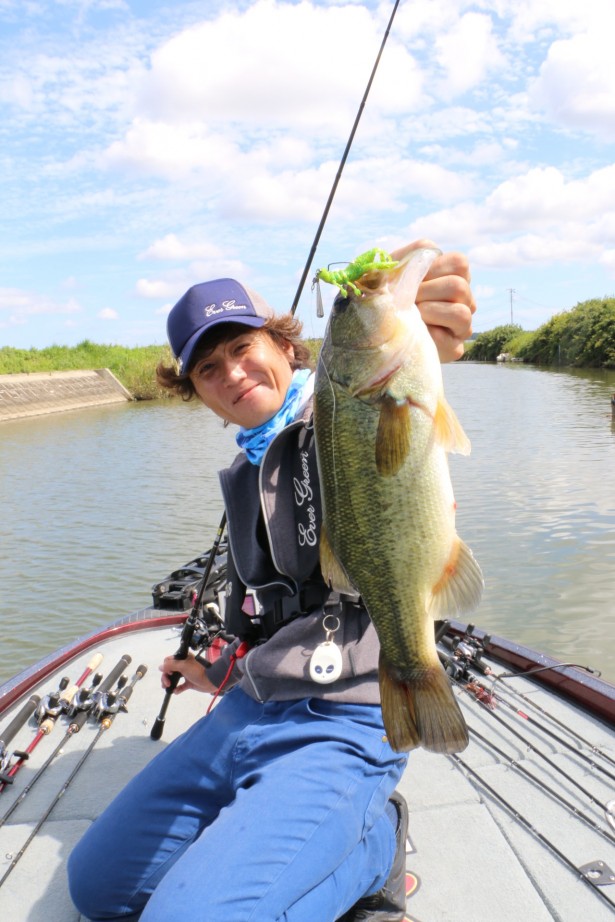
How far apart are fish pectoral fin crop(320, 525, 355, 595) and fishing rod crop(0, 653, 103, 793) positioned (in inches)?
89.6

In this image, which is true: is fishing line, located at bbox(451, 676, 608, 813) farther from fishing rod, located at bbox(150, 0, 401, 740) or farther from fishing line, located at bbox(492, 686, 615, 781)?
fishing rod, located at bbox(150, 0, 401, 740)

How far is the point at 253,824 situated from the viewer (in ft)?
6.99

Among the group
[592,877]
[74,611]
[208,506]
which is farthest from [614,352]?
[592,877]

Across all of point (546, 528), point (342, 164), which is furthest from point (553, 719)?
point (546, 528)

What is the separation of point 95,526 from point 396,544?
11314 millimetres

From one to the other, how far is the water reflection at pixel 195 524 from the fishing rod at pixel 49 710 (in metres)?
3.50

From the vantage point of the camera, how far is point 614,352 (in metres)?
53.3

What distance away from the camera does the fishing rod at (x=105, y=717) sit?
3072 mm

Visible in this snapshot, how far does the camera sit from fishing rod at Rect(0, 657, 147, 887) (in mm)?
3072

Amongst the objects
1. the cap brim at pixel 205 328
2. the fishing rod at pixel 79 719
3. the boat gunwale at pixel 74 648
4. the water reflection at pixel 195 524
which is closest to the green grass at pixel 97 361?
the water reflection at pixel 195 524

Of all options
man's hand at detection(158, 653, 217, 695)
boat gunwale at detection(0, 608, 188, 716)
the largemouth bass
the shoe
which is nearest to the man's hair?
the largemouth bass

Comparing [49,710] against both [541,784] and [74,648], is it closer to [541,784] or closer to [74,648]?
[74,648]

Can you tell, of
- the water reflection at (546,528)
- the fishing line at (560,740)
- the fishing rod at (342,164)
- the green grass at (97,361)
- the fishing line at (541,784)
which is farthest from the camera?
the green grass at (97,361)

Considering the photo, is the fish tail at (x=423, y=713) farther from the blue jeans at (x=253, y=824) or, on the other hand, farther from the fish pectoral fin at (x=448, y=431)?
the fish pectoral fin at (x=448, y=431)
